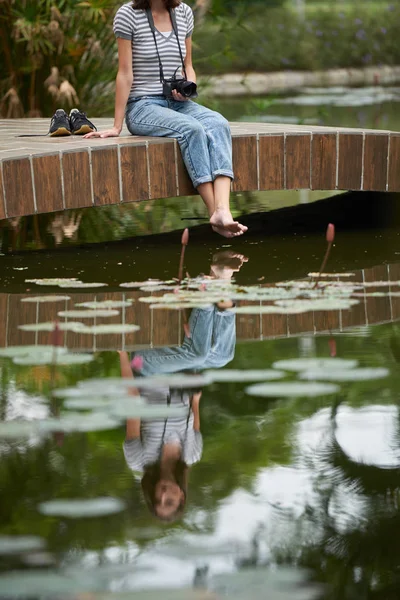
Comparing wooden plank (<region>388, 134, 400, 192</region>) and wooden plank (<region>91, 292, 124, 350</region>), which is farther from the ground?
wooden plank (<region>91, 292, 124, 350</region>)

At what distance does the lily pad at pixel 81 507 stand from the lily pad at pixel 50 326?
1125mm

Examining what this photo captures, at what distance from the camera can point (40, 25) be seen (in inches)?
234

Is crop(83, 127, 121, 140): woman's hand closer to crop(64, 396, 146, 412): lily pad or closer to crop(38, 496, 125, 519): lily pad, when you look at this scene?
crop(64, 396, 146, 412): lily pad

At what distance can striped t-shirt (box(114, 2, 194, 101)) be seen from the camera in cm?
445

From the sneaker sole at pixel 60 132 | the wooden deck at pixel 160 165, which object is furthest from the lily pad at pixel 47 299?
the sneaker sole at pixel 60 132

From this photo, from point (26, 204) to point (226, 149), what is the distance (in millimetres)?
751

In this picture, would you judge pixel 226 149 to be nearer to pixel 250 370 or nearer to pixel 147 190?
pixel 147 190

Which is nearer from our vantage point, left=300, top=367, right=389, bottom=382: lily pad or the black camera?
left=300, top=367, right=389, bottom=382: lily pad

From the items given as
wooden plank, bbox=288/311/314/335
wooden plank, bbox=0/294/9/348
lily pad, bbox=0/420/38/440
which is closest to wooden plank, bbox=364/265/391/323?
wooden plank, bbox=288/311/314/335

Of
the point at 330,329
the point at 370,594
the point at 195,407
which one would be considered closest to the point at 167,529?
the point at 370,594

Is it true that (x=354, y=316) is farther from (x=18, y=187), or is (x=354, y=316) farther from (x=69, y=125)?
(x=69, y=125)

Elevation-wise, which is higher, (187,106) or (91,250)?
(187,106)

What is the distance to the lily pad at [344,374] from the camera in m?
2.50

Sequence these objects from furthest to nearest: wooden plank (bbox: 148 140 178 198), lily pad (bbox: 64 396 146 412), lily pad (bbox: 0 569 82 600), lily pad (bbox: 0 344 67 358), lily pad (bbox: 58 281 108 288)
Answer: wooden plank (bbox: 148 140 178 198) → lily pad (bbox: 58 281 108 288) → lily pad (bbox: 0 344 67 358) → lily pad (bbox: 64 396 146 412) → lily pad (bbox: 0 569 82 600)
